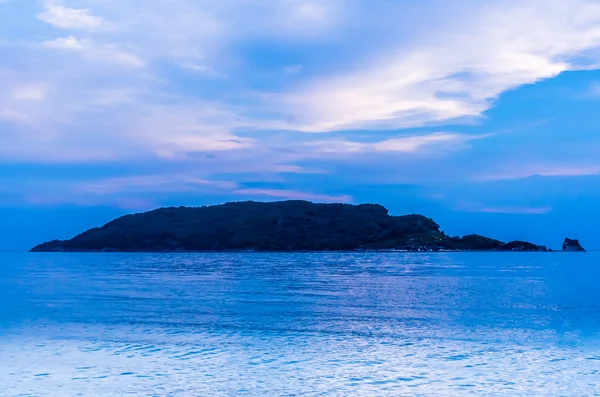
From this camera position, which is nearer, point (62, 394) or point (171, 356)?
point (62, 394)

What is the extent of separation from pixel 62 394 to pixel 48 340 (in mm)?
12628

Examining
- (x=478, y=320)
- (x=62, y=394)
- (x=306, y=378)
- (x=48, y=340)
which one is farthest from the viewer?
(x=478, y=320)

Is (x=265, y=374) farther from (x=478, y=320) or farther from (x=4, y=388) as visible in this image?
(x=478, y=320)

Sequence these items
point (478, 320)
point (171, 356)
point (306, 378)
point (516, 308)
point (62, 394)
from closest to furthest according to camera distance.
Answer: point (62, 394)
point (306, 378)
point (171, 356)
point (478, 320)
point (516, 308)

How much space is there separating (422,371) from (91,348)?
636 inches

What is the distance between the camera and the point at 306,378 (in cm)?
2298

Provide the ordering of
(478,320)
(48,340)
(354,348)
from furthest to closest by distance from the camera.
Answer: (478,320) < (48,340) < (354,348)

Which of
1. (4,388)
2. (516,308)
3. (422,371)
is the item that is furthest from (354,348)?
(516,308)

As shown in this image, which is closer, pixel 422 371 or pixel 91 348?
pixel 422 371

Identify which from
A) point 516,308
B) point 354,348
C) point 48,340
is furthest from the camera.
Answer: point 516,308

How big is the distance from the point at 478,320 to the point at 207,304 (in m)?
22.9

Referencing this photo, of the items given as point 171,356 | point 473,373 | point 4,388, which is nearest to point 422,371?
point 473,373

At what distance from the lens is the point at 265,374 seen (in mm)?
23672

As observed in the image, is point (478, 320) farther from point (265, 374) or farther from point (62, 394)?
point (62, 394)
